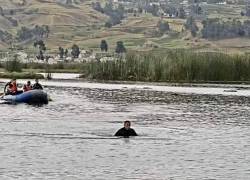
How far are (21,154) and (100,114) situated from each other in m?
21.7

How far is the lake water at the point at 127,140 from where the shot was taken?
3475 centimetres

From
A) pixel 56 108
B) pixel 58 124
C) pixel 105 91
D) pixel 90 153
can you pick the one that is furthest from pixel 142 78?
pixel 90 153

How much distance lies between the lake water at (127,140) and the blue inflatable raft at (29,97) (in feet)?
2.84

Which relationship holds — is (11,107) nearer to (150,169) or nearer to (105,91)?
(105,91)

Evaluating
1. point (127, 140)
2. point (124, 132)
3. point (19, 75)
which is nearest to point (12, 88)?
point (124, 132)

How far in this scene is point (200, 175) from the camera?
33.8 m

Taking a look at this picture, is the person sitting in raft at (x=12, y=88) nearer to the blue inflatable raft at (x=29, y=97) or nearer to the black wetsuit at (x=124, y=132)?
the blue inflatable raft at (x=29, y=97)

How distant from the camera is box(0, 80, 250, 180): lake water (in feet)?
114

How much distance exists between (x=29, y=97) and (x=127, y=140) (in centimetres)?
2367

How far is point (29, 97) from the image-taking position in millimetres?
66750

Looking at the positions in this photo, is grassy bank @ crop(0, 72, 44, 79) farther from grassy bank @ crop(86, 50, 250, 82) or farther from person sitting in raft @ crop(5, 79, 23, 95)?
person sitting in raft @ crop(5, 79, 23, 95)

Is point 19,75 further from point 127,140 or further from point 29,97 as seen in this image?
point 127,140

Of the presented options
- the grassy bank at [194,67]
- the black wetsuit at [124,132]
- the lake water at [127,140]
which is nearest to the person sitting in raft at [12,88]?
the lake water at [127,140]

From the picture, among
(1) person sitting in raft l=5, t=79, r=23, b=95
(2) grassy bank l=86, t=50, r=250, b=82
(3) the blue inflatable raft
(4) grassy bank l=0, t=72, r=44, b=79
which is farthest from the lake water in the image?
(4) grassy bank l=0, t=72, r=44, b=79
